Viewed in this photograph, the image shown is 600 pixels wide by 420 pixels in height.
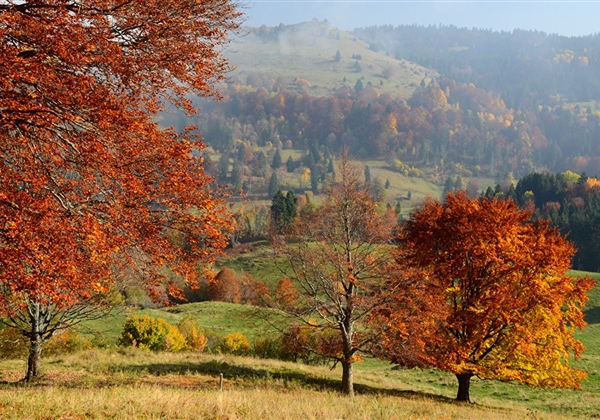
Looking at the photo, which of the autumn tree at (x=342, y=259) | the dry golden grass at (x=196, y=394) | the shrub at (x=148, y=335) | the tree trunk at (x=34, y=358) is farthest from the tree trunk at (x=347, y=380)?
the shrub at (x=148, y=335)

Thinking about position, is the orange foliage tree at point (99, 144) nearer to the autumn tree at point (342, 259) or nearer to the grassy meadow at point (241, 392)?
the grassy meadow at point (241, 392)

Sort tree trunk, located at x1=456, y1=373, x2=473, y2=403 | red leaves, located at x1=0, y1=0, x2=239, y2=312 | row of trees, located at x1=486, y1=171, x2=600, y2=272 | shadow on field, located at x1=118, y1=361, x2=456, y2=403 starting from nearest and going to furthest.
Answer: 1. red leaves, located at x1=0, y1=0, x2=239, y2=312
2. tree trunk, located at x1=456, y1=373, x2=473, y2=403
3. shadow on field, located at x1=118, y1=361, x2=456, y2=403
4. row of trees, located at x1=486, y1=171, x2=600, y2=272

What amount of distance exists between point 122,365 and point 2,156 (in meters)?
16.5

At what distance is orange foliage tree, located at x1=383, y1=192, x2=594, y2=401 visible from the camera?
59.6 feet

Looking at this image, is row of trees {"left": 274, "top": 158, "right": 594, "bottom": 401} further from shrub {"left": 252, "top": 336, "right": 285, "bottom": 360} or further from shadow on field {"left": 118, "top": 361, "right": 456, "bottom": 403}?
shrub {"left": 252, "top": 336, "right": 285, "bottom": 360}

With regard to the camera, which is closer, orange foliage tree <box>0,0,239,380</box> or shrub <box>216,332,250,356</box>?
orange foliage tree <box>0,0,239,380</box>

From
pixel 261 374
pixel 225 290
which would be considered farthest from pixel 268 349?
pixel 225 290

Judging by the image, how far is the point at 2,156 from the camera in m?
8.51

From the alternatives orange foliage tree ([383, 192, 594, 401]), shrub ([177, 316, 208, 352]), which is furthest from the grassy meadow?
shrub ([177, 316, 208, 352])

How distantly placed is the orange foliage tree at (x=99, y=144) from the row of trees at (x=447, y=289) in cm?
826

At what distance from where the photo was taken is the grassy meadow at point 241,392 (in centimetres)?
968

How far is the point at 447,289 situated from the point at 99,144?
15504 mm

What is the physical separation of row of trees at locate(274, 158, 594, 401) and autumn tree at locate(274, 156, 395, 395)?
0.14 ft

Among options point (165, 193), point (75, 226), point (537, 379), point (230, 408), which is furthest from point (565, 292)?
point (75, 226)
